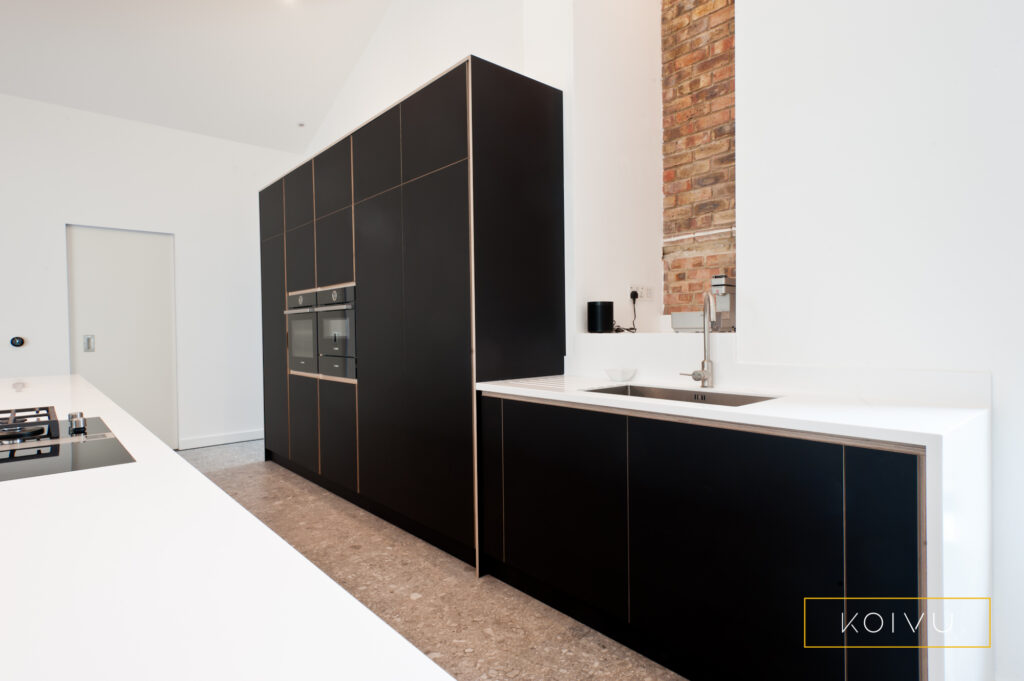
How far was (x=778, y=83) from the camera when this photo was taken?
2.01m

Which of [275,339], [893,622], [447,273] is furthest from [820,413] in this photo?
[275,339]

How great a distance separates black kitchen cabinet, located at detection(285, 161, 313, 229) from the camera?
377 cm

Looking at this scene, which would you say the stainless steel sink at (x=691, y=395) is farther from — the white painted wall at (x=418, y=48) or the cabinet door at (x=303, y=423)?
the cabinet door at (x=303, y=423)

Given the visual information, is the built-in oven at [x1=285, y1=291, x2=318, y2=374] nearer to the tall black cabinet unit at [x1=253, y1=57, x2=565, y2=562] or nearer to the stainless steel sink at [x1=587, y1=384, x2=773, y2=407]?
the tall black cabinet unit at [x1=253, y1=57, x2=565, y2=562]

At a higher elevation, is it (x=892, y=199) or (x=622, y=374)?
(x=892, y=199)

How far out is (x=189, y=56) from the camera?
4.21 m

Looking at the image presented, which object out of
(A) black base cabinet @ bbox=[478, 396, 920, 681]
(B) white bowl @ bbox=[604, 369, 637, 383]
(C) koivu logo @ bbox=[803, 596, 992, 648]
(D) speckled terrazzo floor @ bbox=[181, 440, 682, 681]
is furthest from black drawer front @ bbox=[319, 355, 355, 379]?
(C) koivu logo @ bbox=[803, 596, 992, 648]

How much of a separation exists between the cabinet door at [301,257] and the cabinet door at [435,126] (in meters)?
1.26

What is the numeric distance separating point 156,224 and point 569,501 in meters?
4.53

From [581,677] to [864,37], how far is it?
219cm

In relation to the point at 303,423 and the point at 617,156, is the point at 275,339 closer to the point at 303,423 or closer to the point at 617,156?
the point at 303,423

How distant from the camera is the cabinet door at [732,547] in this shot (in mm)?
1376

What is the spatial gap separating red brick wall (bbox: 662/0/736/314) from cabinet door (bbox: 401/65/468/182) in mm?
1394

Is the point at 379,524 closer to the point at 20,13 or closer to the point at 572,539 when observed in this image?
the point at 572,539
